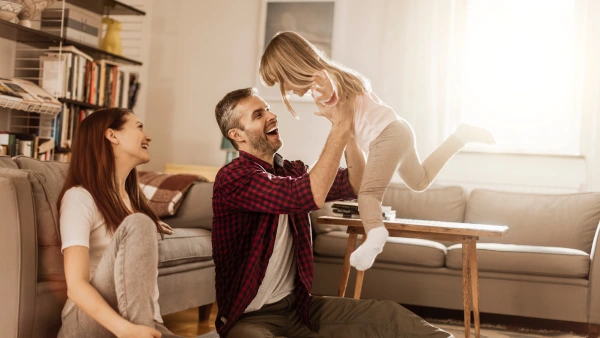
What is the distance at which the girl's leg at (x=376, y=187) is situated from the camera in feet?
5.79

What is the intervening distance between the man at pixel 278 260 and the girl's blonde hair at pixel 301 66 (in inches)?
5.0

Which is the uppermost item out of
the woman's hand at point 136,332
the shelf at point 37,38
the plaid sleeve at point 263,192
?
the shelf at point 37,38

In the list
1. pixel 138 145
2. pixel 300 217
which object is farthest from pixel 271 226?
pixel 138 145

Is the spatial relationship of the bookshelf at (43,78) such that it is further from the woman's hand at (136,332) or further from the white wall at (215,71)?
the woman's hand at (136,332)

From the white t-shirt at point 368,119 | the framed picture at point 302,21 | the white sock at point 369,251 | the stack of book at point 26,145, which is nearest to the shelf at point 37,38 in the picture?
the stack of book at point 26,145

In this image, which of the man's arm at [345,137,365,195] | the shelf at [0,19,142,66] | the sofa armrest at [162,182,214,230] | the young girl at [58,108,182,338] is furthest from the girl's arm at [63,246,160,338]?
the shelf at [0,19,142,66]

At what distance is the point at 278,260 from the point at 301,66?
60 centimetres

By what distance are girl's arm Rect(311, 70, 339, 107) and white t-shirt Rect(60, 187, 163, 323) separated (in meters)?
0.69

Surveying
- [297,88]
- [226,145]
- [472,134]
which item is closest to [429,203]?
[226,145]

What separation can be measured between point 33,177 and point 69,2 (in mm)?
2862

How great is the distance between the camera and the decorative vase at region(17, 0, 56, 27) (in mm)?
3863

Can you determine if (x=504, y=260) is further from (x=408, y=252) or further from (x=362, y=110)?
(x=362, y=110)

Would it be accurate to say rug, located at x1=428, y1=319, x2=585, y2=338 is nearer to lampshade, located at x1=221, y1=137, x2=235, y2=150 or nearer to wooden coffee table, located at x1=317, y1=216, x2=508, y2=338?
wooden coffee table, located at x1=317, y1=216, x2=508, y2=338

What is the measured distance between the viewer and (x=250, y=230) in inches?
74.4
